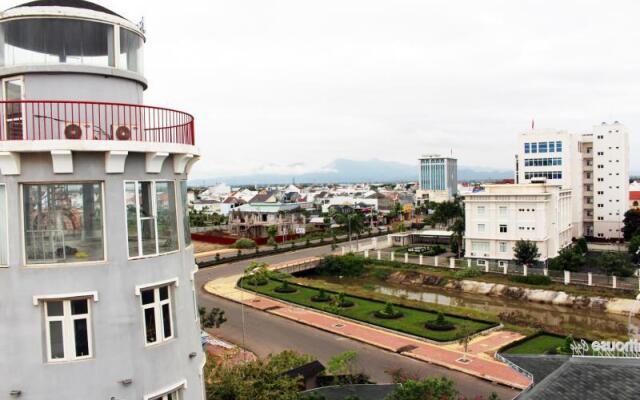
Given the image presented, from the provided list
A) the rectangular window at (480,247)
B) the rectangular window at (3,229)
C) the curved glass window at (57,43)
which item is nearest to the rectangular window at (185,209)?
the curved glass window at (57,43)

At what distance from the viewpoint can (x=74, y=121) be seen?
718cm

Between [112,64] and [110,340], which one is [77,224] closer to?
[110,340]

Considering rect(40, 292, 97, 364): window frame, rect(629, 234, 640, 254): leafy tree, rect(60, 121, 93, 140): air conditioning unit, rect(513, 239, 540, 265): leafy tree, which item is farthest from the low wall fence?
rect(60, 121, 93, 140): air conditioning unit

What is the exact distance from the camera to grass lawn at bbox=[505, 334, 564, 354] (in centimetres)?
2567

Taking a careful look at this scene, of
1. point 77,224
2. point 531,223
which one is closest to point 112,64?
point 77,224

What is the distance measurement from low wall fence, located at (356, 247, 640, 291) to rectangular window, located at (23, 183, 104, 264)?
38712 millimetres

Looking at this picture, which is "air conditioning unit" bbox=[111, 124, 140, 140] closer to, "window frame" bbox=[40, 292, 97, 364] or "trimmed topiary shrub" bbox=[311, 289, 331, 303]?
"window frame" bbox=[40, 292, 97, 364]

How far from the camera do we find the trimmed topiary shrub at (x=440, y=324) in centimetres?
2892

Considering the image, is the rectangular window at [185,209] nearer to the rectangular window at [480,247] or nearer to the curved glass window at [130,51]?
the curved glass window at [130,51]

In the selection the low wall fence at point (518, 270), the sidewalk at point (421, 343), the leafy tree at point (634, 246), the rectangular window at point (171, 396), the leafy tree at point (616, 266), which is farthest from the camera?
the leafy tree at point (634, 246)

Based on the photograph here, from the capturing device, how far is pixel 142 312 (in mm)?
7379

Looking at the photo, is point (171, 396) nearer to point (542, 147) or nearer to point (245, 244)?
point (245, 244)

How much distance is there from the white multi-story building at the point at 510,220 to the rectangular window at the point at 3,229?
45006 mm

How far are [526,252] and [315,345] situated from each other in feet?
77.7
